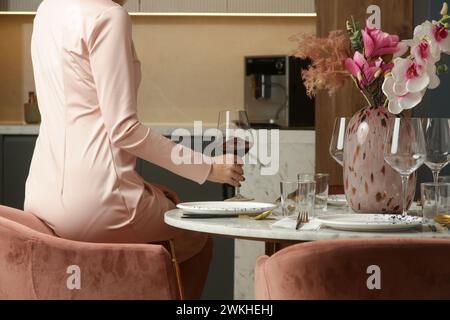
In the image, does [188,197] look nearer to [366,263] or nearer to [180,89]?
[180,89]

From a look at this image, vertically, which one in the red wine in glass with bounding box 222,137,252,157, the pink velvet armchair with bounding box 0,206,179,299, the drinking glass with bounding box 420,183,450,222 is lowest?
the pink velvet armchair with bounding box 0,206,179,299

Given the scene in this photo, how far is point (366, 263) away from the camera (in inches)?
60.2

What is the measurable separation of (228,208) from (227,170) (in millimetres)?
166

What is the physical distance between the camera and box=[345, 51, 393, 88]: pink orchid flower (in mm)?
2289

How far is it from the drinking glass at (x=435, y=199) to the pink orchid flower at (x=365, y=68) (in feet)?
1.10

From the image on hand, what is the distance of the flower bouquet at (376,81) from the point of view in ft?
7.20

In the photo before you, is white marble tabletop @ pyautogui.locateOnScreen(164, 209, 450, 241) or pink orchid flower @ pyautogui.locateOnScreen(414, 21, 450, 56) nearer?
white marble tabletop @ pyautogui.locateOnScreen(164, 209, 450, 241)

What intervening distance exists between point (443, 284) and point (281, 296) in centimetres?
28

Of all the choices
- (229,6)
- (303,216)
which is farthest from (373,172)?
(229,6)

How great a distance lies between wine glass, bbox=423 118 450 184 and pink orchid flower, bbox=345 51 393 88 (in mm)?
179

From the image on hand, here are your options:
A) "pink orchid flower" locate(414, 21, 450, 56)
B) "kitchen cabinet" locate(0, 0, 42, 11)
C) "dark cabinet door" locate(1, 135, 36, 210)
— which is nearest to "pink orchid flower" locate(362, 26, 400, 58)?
"pink orchid flower" locate(414, 21, 450, 56)

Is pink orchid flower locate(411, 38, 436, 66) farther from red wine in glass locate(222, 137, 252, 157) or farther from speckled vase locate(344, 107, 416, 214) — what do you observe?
red wine in glass locate(222, 137, 252, 157)

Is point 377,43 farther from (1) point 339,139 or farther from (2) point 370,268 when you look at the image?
(2) point 370,268
